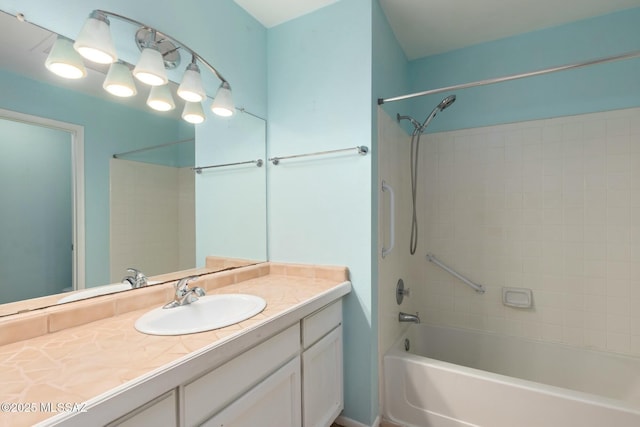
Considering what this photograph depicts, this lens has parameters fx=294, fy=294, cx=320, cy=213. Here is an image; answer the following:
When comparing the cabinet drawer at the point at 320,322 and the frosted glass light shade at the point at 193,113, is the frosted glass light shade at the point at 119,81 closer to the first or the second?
the frosted glass light shade at the point at 193,113

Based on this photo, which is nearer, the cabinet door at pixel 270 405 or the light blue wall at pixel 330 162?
the cabinet door at pixel 270 405

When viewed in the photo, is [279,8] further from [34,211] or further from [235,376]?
[235,376]

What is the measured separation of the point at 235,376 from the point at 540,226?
2.21 m

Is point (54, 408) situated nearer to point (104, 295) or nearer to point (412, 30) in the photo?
point (104, 295)

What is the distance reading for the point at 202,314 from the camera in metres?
1.30

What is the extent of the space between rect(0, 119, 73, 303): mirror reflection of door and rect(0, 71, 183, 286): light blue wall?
0.19ft

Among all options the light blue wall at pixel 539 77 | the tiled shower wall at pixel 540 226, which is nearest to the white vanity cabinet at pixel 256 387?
the tiled shower wall at pixel 540 226

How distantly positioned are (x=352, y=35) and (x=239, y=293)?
155 centimetres

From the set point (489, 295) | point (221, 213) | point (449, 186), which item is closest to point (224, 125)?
point (221, 213)

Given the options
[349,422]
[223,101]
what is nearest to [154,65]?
[223,101]

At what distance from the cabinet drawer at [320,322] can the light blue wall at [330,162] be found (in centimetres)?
12

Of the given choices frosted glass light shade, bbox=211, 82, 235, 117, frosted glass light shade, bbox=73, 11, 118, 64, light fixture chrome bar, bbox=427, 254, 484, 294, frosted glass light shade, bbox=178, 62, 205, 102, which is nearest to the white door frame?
frosted glass light shade, bbox=73, 11, 118, 64

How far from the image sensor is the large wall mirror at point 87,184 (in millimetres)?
960

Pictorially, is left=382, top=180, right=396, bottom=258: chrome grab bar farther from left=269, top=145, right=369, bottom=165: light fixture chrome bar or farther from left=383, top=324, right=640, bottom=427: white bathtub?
left=383, top=324, right=640, bottom=427: white bathtub
